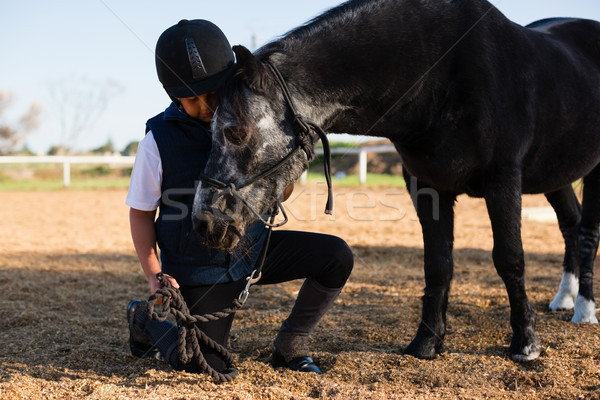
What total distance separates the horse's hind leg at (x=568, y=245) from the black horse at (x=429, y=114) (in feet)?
3.25

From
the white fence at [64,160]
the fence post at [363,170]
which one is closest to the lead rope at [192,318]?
the fence post at [363,170]

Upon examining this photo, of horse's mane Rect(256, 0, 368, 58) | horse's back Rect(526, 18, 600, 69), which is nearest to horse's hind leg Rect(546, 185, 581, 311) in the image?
horse's back Rect(526, 18, 600, 69)

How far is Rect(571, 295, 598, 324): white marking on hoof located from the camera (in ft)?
11.3

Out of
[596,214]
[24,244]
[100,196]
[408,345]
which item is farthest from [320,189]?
[408,345]

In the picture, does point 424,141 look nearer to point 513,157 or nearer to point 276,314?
point 513,157

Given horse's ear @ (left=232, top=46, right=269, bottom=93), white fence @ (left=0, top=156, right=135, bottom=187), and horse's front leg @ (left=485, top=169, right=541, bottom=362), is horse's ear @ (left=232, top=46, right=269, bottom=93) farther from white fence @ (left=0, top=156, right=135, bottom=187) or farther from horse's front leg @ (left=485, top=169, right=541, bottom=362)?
white fence @ (left=0, top=156, right=135, bottom=187)

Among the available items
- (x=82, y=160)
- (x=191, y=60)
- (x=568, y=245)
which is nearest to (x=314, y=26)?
(x=191, y=60)

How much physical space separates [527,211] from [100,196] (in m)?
9.59

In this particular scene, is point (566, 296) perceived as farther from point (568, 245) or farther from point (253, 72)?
point (253, 72)

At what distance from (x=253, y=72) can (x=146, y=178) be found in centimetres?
70

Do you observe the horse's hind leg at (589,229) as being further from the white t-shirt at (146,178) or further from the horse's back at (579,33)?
the white t-shirt at (146,178)

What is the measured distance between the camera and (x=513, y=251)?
2.79m

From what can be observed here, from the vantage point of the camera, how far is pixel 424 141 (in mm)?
2750

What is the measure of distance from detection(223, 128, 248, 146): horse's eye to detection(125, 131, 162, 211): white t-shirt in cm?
43
